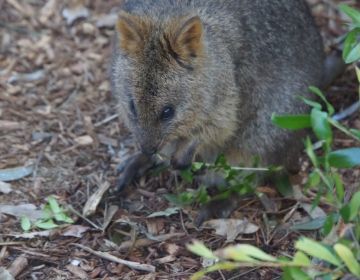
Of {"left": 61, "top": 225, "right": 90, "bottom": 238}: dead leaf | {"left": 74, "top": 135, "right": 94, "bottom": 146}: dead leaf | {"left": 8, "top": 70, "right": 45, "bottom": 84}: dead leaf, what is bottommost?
{"left": 61, "top": 225, "right": 90, "bottom": 238}: dead leaf

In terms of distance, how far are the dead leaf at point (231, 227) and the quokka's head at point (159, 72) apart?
2.44ft

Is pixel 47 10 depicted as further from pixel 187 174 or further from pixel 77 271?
pixel 77 271

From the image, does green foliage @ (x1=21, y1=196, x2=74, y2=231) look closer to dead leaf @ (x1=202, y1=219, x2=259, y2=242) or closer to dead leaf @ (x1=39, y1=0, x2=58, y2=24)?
dead leaf @ (x1=202, y1=219, x2=259, y2=242)

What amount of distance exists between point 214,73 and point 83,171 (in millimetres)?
1386

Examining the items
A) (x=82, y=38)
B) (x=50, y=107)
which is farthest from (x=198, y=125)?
(x=82, y=38)

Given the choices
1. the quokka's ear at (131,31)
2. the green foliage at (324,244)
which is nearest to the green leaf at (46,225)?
the quokka's ear at (131,31)

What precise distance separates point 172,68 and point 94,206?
1184 millimetres

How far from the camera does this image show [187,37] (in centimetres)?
454

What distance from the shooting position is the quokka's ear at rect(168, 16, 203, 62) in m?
4.47

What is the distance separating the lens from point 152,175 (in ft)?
18.3

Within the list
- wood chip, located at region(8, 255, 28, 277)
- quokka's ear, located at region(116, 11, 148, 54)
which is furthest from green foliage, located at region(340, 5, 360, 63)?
wood chip, located at region(8, 255, 28, 277)

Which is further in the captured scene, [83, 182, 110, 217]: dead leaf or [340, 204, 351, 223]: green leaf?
[83, 182, 110, 217]: dead leaf

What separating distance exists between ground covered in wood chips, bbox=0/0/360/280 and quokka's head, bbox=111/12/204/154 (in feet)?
2.27

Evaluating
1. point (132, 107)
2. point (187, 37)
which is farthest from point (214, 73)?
point (132, 107)
